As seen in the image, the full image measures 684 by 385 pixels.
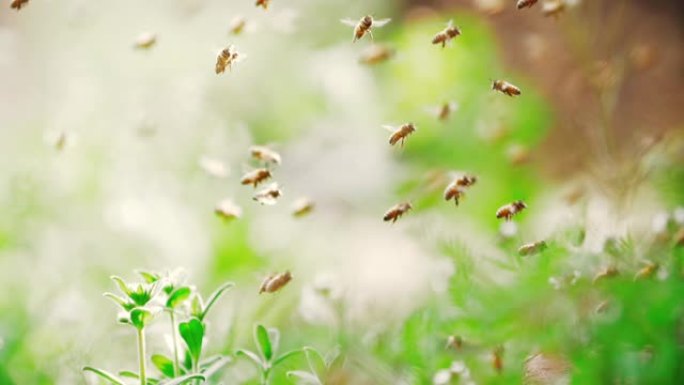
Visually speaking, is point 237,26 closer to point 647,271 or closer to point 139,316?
point 139,316

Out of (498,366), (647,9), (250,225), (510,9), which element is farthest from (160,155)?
(647,9)

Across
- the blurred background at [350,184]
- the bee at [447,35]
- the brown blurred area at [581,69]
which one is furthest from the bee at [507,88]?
the brown blurred area at [581,69]

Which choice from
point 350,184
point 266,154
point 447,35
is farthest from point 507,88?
point 350,184

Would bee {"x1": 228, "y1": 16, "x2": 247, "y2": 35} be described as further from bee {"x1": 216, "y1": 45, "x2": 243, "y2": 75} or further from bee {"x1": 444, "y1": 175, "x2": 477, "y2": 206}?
bee {"x1": 444, "y1": 175, "x2": 477, "y2": 206}

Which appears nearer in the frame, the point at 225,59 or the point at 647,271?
the point at 225,59

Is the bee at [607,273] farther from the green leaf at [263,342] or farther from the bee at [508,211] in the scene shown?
the green leaf at [263,342]

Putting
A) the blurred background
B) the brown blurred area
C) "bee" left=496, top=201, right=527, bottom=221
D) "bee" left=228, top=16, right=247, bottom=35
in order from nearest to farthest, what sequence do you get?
1. "bee" left=496, top=201, right=527, bottom=221
2. "bee" left=228, top=16, right=247, bottom=35
3. the blurred background
4. the brown blurred area

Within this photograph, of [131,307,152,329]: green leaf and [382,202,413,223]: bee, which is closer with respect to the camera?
[131,307,152,329]: green leaf

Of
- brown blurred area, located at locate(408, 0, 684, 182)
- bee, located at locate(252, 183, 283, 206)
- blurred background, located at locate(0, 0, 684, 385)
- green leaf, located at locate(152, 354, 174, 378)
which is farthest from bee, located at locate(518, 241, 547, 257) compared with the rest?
brown blurred area, located at locate(408, 0, 684, 182)
